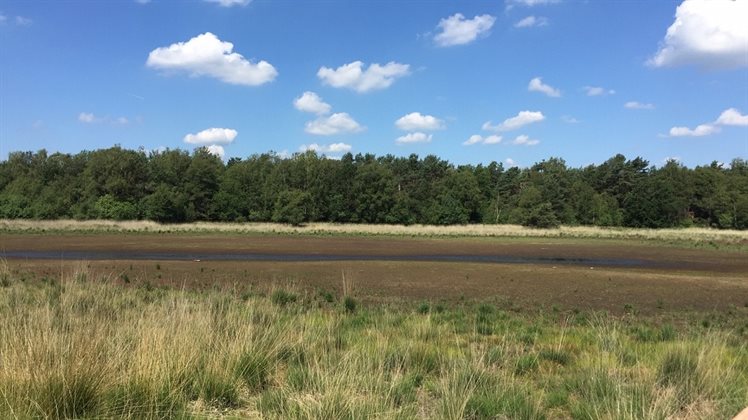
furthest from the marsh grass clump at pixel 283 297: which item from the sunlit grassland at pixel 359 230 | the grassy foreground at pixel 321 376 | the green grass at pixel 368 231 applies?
the sunlit grassland at pixel 359 230

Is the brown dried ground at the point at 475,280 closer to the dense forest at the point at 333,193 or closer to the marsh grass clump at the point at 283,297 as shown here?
the marsh grass clump at the point at 283,297

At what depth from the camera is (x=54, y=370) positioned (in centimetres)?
470

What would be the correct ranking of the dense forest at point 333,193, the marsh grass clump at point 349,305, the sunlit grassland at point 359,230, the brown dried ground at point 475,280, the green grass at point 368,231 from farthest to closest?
the dense forest at point 333,193
the sunlit grassland at point 359,230
the green grass at point 368,231
the brown dried ground at point 475,280
the marsh grass clump at point 349,305

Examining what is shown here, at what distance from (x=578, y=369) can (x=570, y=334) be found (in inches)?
151

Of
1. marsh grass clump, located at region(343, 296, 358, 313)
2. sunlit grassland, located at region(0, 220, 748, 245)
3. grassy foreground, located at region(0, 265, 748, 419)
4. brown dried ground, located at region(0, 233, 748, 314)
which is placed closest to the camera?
grassy foreground, located at region(0, 265, 748, 419)

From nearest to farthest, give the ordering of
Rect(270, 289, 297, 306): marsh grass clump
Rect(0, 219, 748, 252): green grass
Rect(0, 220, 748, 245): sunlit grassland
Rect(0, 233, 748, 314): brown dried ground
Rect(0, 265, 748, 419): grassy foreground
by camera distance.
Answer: Rect(0, 265, 748, 419): grassy foreground → Rect(270, 289, 297, 306): marsh grass clump → Rect(0, 233, 748, 314): brown dried ground → Rect(0, 219, 748, 252): green grass → Rect(0, 220, 748, 245): sunlit grassland

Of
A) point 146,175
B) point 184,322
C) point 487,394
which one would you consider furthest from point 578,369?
point 146,175

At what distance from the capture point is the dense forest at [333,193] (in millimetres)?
98688

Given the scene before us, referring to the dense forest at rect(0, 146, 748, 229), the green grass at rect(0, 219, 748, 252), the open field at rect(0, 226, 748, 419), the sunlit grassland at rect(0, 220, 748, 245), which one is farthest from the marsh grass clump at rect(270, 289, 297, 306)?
the dense forest at rect(0, 146, 748, 229)

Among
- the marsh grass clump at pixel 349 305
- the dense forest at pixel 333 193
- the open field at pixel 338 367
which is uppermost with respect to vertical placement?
the dense forest at pixel 333 193

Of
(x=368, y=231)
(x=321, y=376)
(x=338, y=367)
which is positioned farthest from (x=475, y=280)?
(x=368, y=231)

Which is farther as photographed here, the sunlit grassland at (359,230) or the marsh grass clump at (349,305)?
the sunlit grassland at (359,230)

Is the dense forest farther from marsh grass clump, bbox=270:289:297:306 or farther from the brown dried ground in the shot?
marsh grass clump, bbox=270:289:297:306

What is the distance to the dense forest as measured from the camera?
98.7 meters
